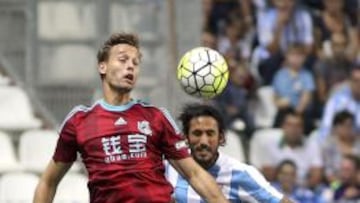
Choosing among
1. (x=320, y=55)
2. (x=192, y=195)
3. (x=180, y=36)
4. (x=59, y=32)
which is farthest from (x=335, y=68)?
(x=192, y=195)

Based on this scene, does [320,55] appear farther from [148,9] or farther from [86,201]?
[86,201]

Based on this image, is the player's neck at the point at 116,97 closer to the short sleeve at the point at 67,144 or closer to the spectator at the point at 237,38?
the short sleeve at the point at 67,144

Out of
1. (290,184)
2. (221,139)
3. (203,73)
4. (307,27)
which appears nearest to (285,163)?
(290,184)

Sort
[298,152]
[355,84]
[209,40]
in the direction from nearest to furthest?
[298,152], [209,40], [355,84]

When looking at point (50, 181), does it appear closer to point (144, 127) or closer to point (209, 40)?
point (144, 127)

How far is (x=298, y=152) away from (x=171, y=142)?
6.04m

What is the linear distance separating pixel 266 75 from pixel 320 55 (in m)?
0.59

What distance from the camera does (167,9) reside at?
11.7 m

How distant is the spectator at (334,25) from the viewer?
13359 mm

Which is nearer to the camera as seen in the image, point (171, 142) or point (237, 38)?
point (171, 142)

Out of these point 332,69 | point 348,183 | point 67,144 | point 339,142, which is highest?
point 67,144

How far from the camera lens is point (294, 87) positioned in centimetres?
1277

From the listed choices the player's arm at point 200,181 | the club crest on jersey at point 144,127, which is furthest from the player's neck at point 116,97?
the player's arm at point 200,181

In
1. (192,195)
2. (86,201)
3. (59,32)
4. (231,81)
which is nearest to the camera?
(192,195)
